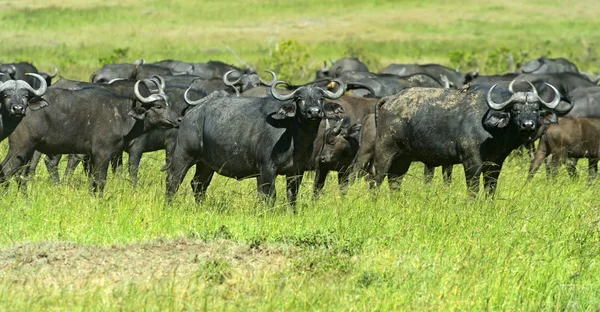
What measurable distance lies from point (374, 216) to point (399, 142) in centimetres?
270

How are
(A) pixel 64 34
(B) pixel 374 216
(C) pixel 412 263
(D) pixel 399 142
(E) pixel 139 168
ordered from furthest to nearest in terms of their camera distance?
(A) pixel 64 34
(E) pixel 139 168
(D) pixel 399 142
(B) pixel 374 216
(C) pixel 412 263

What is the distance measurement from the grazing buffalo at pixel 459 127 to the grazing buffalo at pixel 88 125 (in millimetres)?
2968

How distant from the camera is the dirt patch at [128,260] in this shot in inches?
272

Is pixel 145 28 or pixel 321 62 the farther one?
pixel 145 28

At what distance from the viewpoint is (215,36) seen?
222 feet

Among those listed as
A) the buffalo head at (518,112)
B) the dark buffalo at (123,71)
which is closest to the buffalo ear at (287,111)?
the buffalo head at (518,112)

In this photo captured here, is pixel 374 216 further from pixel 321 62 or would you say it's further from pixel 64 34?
pixel 64 34

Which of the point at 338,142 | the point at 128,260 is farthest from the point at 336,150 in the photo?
the point at 128,260

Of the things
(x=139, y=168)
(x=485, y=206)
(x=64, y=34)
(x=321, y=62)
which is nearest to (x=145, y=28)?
(x=64, y=34)

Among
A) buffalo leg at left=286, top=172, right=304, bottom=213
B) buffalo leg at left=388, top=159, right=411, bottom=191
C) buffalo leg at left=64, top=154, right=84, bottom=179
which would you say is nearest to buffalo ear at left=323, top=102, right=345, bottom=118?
buffalo leg at left=286, top=172, right=304, bottom=213

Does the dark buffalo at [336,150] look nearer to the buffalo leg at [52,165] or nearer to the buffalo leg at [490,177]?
the buffalo leg at [490,177]

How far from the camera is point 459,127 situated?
37.2ft

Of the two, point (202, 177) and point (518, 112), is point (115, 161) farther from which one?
point (518, 112)

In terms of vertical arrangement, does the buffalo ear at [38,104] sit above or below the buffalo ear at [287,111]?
below
